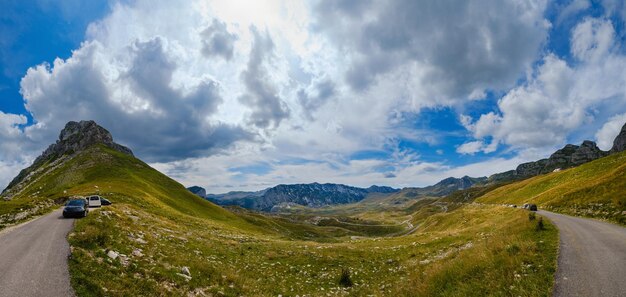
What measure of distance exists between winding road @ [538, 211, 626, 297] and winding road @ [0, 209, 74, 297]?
2224 centimetres

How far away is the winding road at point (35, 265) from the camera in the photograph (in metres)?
13.3

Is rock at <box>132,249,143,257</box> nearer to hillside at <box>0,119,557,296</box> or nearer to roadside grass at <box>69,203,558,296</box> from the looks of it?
hillside at <box>0,119,557,296</box>

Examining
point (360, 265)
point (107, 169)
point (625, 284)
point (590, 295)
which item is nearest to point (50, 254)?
point (360, 265)

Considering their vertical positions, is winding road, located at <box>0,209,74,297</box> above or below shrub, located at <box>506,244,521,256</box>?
above

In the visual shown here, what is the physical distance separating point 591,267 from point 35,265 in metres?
30.0

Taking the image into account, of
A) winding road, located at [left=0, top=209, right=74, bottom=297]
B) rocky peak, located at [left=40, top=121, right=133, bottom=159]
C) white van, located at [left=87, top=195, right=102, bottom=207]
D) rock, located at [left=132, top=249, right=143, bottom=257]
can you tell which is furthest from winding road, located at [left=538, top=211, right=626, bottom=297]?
rocky peak, located at [left=40, top=121, right=133, bottom=159]

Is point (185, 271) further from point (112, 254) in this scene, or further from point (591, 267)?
point (591, 267)

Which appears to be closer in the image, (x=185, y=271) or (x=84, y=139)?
(x=185, y=271)

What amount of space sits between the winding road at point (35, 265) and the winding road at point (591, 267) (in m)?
22.2

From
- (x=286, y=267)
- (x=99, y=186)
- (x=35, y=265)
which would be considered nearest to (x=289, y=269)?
(x=286, y=267)

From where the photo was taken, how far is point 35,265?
16.4 metres

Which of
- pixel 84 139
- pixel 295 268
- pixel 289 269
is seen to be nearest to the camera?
pixel 289 269

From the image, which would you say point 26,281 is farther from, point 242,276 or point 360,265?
point 360,265

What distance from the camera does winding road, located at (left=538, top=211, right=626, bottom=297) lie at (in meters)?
12.6
